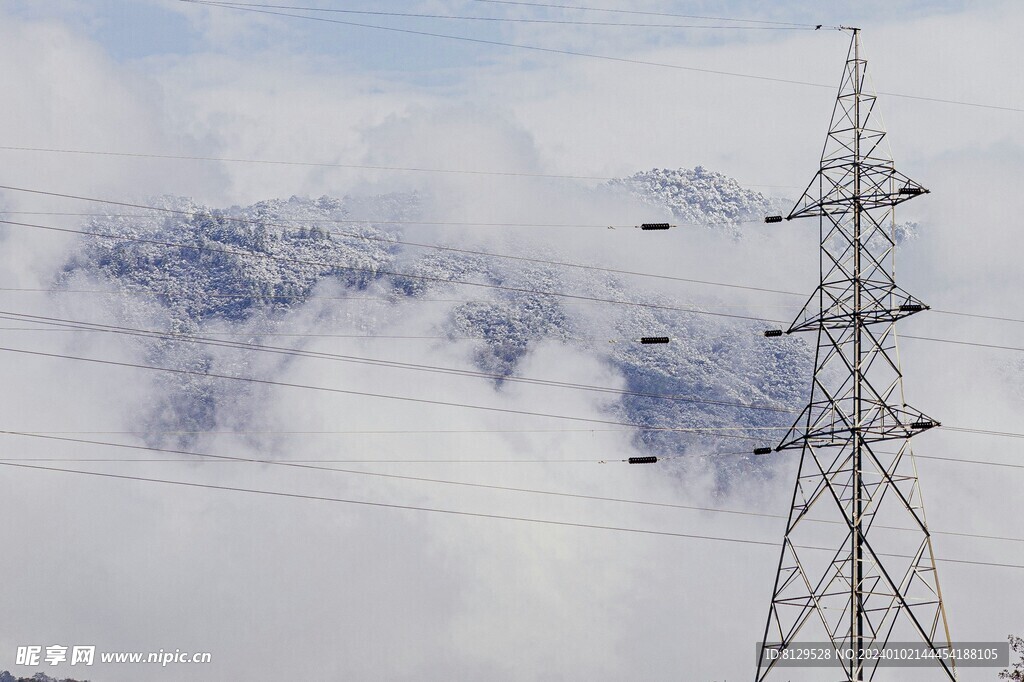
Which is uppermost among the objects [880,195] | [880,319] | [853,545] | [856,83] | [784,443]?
[856,83]

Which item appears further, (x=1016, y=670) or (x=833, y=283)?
(x=1016, y=670)

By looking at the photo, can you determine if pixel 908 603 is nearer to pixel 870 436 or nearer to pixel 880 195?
pixel 870 436

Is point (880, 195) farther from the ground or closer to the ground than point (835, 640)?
farther from the ground

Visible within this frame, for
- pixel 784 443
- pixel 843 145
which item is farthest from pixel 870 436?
pixel 843 145

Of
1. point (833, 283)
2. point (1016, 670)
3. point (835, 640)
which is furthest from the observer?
point (1016, 670)

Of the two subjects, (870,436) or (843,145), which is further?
(843,145)

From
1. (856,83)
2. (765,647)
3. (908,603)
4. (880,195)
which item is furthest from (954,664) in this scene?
(856,83)

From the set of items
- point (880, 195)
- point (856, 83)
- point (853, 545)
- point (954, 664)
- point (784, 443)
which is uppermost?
point (856, 83)

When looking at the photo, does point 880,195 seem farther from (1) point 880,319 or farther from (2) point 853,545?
(2) point 853,545

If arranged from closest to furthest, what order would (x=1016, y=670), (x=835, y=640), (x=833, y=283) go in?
(x=835, y=640) < (x=833, y=283) < (x=1016, y=670)
